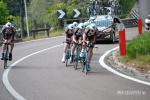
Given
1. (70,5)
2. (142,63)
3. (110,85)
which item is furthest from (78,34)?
(70,5)

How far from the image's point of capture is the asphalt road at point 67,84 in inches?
470

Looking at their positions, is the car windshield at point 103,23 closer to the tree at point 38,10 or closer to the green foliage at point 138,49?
the green foliage at point 138,49

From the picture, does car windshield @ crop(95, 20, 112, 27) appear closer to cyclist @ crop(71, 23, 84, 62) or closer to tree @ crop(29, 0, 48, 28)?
cyclist @ crop(71, 23, 84, 62)

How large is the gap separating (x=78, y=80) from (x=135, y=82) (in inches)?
72.0

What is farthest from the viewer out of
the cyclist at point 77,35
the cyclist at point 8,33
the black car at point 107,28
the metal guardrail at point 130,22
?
the metal guardrail at point 130,22

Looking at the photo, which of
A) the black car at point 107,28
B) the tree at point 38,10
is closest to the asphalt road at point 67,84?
the black car at point 107,28

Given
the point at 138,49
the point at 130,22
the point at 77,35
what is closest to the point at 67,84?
the point at 138,49

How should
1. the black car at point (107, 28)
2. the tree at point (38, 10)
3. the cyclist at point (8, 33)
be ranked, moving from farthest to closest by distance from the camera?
the tree at point (38, 10)
the black car at point (107, 28)
the cyclist at point (8, 33)

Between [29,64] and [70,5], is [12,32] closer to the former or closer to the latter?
[29,64]

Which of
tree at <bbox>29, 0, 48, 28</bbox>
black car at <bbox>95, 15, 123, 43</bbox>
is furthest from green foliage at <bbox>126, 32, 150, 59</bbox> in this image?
tree at <bbox>29, 0, 48, 28</bbox>

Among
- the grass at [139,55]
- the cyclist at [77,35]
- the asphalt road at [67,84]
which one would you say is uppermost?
the cyclist at [77,35]

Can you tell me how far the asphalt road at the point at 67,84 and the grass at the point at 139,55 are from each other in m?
0.82

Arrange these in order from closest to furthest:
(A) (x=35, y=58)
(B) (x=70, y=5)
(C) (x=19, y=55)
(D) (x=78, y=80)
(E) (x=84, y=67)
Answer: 1. (D) (x=78, y=80)
2. (E) (x=84, y=67)
3. (A) (x=35, y=58)
4. (C) (x=19, y=55)
5. (B) (x=70, y=5)

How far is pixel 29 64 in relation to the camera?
1948 centimetres
